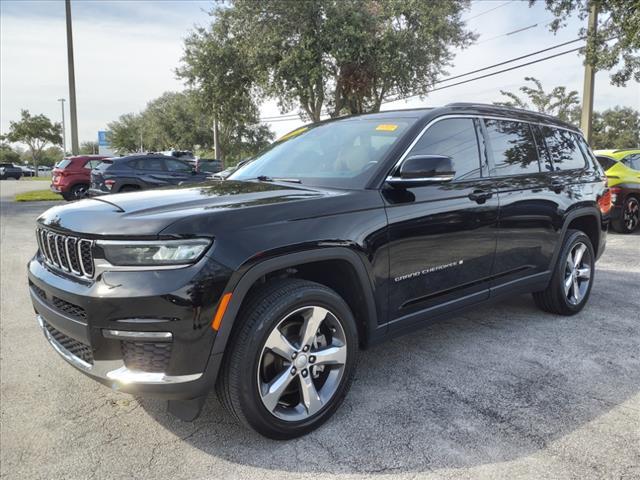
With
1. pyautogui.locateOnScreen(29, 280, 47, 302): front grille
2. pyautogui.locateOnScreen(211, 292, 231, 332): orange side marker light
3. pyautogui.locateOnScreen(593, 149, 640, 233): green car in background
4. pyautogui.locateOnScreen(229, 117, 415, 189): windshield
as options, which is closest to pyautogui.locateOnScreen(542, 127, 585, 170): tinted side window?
pyautogui.locateOnScreen(229, 117, 415, 189): windshield

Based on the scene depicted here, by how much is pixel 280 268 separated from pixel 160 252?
1.90 ft

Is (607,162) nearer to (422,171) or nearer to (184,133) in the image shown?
(422,171)

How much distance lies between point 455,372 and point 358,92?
1891cm

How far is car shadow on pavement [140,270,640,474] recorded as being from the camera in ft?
8.00

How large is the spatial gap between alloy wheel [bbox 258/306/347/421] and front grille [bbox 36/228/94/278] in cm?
94

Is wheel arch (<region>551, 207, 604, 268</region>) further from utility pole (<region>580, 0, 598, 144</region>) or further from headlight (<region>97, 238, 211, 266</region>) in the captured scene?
utility pole (<region>580, 0, 598, 144</region>)

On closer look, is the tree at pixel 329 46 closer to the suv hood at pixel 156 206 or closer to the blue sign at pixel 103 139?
the suv hood at pixel 156 206

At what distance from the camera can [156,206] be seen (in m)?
2.49

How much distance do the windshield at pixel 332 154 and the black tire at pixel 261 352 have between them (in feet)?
2.60

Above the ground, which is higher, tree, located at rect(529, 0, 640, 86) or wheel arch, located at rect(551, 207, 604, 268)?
tree, located at rect(529, 0, 640, 86)

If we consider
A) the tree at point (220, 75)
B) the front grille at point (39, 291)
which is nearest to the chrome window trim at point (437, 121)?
the front grille at point (39, 291)

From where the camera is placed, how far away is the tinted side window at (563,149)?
14.3 ft

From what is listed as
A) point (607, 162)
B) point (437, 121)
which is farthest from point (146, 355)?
point (607, 162)

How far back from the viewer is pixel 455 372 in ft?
11.0
